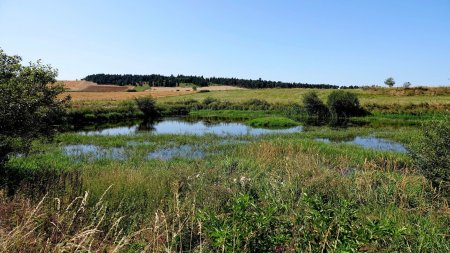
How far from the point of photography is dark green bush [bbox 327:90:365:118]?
6766cm

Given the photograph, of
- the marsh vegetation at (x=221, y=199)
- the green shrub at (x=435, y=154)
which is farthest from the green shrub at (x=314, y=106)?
the green shrub at (x=435, y=154)

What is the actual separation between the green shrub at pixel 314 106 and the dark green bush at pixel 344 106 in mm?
2271

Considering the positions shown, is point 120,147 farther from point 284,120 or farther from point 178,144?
point 284,120

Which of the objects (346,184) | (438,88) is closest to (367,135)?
(346,184)

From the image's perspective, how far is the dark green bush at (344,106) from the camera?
6766cm

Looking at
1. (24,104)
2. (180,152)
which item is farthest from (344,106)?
(24,104)

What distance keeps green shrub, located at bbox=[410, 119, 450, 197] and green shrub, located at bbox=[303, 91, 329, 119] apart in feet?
195

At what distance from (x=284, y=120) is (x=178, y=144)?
93.1 feet

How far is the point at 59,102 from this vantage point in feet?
40.5

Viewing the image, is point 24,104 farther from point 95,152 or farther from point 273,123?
point 273,123

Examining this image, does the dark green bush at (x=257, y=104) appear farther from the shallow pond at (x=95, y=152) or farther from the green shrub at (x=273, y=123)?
the shallow pond at (x=95, y=152)

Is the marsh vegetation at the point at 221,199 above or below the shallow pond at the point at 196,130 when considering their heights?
above

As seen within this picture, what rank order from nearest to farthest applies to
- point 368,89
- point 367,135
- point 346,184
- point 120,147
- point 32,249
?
point 32,249 < point 346,184 < point 120,147 < point 367,135 < point 368,89

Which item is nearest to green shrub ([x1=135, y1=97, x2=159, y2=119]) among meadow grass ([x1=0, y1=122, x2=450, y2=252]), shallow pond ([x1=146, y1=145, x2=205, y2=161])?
shallow pond ([x1=146, y1=145, x2=205, y2=161])
